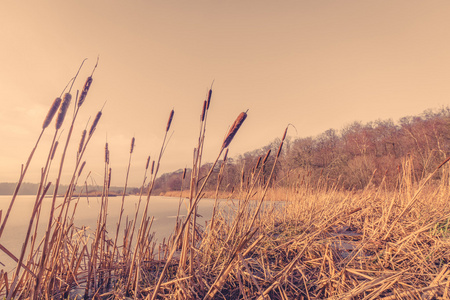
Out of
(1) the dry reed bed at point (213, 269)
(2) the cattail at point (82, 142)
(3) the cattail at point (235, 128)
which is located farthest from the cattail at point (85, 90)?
(3) the cattail at point (235, 128)

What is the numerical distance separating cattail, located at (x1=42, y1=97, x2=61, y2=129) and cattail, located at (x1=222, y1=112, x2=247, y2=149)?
1.89ft

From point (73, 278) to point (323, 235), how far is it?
6.71 ft

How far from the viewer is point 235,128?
87 cm

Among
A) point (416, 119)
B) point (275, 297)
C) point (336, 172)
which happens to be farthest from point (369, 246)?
point (416, 119)

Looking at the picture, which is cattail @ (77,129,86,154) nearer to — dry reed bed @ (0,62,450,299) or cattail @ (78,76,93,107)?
dry reed bed @ (0,62,450,299)

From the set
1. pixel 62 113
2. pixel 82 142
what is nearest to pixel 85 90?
pixel 62 113

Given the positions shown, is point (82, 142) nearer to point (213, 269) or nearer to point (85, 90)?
point (85, 90)

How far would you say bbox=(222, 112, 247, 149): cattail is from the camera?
0.86 m

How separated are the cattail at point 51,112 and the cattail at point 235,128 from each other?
0.57 metres

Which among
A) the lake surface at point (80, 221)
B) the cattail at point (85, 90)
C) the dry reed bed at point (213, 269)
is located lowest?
the lake surface at point (80, 221)

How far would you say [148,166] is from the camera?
66.9 inches

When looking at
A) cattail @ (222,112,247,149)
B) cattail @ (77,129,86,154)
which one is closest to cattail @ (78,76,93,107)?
cattail @ (77,129,86,154)

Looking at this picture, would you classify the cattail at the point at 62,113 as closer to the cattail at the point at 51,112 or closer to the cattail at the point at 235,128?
the cattail at the point at 51,112

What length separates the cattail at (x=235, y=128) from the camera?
860 mm
